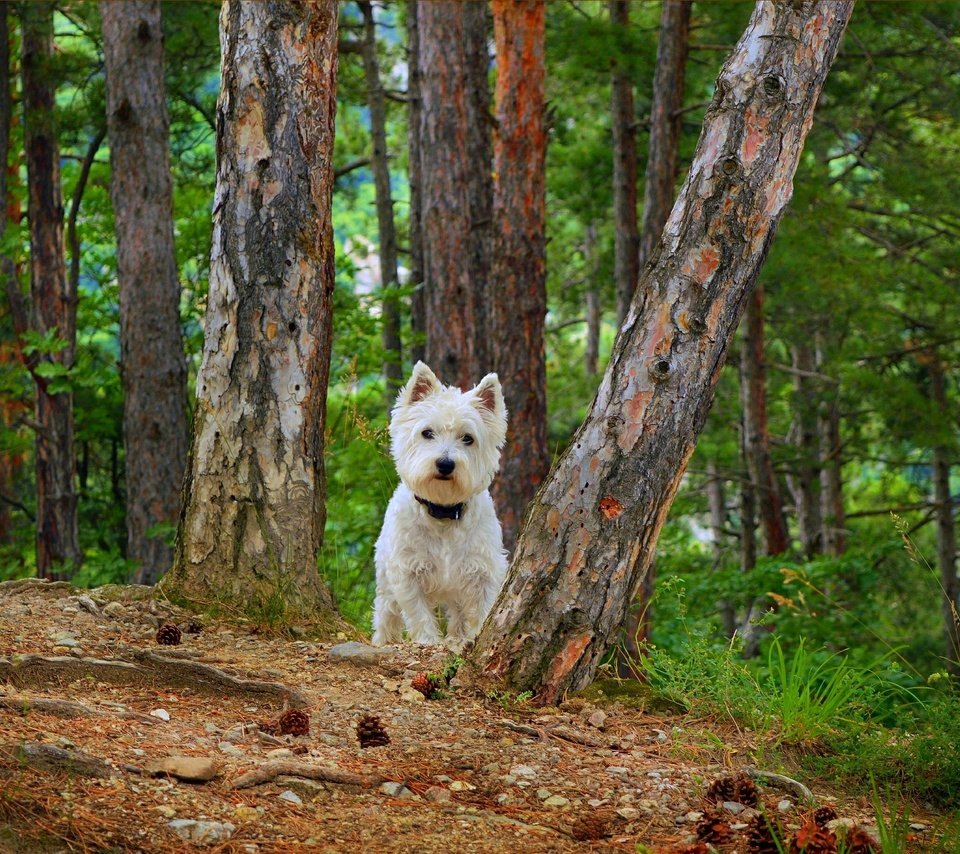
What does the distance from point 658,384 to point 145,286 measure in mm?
7937

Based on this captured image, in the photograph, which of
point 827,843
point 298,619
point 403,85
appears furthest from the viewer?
point 403,85

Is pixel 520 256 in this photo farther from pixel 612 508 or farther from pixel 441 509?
pixel 612 508

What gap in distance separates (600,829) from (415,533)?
11.6 feet

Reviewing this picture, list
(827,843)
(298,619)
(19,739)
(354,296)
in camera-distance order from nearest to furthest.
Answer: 1. (827,843)
2. (19,739)
3. (298,619)
4. (354,296)

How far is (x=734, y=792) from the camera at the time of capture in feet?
14.4

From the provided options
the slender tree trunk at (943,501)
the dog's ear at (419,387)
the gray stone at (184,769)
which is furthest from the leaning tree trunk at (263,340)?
the slender tree trunk at (943,501)

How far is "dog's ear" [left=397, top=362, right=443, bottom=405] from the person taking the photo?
24.7 feet

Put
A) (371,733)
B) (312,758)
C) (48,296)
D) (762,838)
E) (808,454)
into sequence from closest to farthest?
(762,838) < (312,758) < (371,733) < (48,296) < (808,454)

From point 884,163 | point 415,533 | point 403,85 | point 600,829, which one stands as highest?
point 403,85

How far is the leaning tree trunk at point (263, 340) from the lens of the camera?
21.5ft

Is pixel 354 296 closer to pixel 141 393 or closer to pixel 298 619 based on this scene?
pixel 141 393

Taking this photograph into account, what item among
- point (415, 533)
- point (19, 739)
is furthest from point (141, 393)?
point (19, 739)

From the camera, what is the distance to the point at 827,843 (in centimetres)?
377

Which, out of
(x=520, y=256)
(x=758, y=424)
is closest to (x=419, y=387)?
(x=520, y=256)
